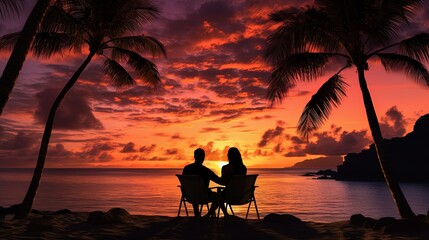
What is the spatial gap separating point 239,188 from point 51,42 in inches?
258

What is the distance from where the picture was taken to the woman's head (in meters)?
8.69

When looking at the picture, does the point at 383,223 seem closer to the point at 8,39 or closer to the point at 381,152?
the point at 381,152

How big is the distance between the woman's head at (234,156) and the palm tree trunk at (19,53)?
4.23 metres

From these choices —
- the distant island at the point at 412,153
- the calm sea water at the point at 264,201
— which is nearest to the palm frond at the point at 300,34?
the calm sea water at the point at 264,201

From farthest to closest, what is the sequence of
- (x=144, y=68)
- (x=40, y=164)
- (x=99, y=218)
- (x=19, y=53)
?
(x=144, y=68)
(x=40, y=164)
(x=99, y=218)
(x=19, y=53)

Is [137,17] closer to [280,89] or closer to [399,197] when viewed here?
[280,89]

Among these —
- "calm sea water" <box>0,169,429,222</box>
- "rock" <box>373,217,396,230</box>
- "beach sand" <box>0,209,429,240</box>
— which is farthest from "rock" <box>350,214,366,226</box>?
"calm sea water" <box>0,169,429,222</box>

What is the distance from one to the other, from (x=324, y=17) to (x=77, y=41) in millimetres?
6716

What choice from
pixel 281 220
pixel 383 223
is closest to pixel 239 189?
pixel 281 220

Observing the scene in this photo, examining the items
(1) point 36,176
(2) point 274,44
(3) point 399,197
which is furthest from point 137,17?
(3) point 399,197

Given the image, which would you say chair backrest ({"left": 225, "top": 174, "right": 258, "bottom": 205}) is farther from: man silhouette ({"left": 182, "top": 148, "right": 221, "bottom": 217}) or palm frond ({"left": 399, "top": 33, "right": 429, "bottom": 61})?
palm frond ({"left": 399, "top": 33, "right": 429, "bottom": 61})

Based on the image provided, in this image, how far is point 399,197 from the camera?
1038 cm

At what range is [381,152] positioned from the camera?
34.7 feet

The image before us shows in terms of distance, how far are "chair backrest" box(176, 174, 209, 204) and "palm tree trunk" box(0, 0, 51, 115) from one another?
3545mm
